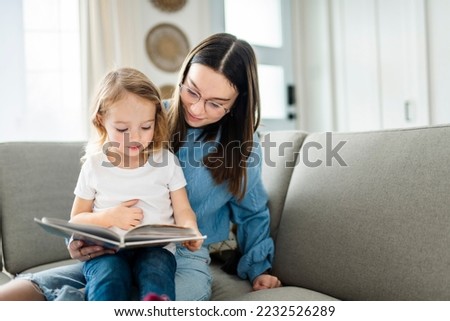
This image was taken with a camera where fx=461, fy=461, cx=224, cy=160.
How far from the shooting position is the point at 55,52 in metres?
2.80

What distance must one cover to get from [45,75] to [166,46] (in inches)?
31.9

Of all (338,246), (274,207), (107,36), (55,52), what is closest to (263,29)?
(107,36)

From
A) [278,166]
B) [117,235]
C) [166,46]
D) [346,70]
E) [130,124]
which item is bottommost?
[117,235]

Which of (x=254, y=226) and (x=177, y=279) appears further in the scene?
(x=254, y=226)

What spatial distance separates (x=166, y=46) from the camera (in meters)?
3.12

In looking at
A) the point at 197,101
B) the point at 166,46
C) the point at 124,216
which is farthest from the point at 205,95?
the point at 166,46

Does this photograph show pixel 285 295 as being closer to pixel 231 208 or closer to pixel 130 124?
pixel 231 208

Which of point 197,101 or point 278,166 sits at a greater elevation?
point 197,101

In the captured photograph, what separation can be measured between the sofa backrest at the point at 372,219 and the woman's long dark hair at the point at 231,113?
23 centimetres

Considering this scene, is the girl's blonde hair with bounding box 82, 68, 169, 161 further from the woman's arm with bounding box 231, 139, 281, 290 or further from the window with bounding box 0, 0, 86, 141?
the window with bounding box 0, 0, 86, 141

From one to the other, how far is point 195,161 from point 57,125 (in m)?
1.75

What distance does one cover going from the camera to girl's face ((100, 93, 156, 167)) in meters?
1.15

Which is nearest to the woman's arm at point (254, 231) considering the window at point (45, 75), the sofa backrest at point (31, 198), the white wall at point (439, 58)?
the sofa backrest at point (31, 198)

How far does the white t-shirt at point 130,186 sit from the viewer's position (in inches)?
46.0
